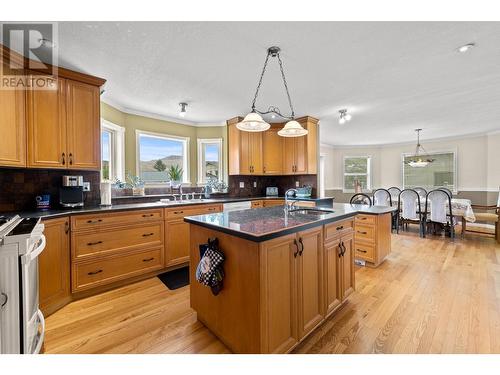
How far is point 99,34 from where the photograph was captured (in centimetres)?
183

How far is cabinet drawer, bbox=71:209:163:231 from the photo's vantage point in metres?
2.29

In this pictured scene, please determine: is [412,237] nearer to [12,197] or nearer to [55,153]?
[55,153]

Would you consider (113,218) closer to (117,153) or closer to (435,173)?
(117,153)

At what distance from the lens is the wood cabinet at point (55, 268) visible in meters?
1.99

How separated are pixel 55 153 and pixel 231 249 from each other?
87.8 inches

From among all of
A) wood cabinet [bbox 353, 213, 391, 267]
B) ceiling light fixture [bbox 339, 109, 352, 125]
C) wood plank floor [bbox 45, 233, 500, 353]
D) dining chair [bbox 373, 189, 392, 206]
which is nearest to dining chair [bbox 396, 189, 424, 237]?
dining chair [bbox 373, 189, 392, 206]

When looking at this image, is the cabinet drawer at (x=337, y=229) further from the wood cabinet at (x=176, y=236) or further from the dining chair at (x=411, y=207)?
the dining chair at (x=411, y=207)

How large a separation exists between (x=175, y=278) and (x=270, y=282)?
73.4 inches

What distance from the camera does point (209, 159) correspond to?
15.3ft

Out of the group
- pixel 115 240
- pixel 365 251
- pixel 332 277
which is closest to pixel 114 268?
pixel 115 240

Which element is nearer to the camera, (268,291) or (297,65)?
(268,291)

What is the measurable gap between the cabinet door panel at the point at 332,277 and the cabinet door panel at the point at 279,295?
438 millimetres

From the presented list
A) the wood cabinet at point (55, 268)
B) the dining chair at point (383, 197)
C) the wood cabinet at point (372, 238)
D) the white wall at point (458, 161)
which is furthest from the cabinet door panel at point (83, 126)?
the white wall at point (458, 161)
